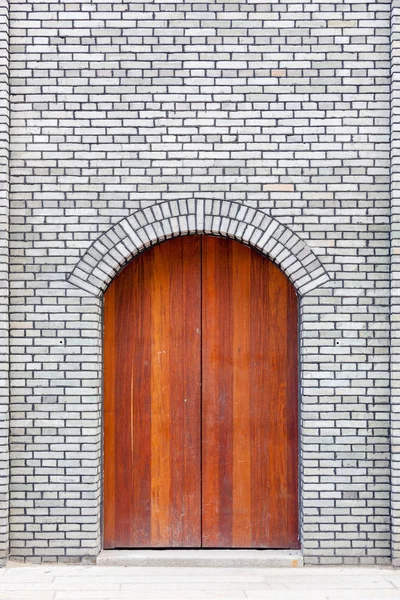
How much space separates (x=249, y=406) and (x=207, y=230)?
4.73ft

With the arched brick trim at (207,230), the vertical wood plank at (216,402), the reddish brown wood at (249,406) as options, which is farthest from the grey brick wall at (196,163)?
the vertical wood plank at (216,402)

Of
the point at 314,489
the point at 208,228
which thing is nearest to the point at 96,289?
the point at 208,228

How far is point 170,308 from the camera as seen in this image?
18.3 ft

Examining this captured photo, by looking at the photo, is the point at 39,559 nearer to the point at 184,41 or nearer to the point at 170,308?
the point at 170,308

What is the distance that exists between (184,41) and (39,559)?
410 cm

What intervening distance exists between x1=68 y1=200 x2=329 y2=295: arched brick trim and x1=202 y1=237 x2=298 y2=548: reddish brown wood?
32 cm

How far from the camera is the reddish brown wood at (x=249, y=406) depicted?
5.53 m

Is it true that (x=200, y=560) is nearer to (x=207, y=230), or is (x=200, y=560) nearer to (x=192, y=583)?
(x=192, y=583)

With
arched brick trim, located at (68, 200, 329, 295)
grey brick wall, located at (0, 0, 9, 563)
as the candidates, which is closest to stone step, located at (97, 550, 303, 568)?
grey brick wall, located at (0, 0, 9, 563)

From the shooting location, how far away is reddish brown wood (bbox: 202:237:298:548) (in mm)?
5527

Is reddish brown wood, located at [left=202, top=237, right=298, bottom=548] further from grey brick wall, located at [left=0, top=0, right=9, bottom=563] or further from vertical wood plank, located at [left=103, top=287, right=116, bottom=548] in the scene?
grey brick wall, located at [left=0, top=0, right=9, bottom=563]

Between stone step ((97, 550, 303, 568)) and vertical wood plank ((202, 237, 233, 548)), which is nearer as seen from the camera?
stone step ((97, 550, 303, 568))

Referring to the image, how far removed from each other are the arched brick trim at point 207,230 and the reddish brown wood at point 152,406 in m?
0.32

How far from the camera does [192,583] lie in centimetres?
493
